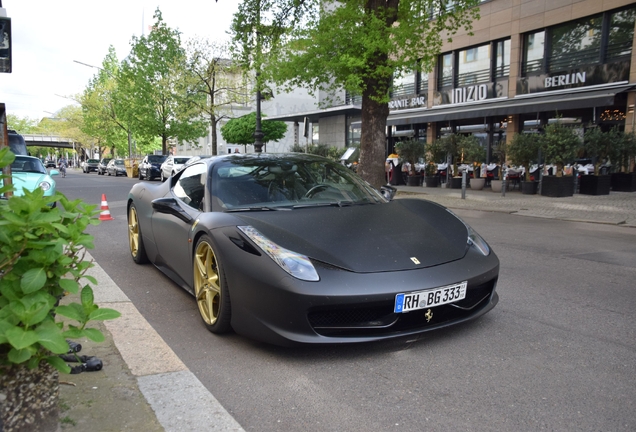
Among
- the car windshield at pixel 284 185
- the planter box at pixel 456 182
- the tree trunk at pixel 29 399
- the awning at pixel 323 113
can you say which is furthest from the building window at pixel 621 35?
the tree trunk at pixel 29 399

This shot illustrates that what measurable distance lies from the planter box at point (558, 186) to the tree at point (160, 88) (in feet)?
85.3

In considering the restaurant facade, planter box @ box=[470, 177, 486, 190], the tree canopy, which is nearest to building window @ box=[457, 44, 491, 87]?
the restaurant facade

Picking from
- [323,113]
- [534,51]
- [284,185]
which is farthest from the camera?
[323,113]

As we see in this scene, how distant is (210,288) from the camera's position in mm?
3580

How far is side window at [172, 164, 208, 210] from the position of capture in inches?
164

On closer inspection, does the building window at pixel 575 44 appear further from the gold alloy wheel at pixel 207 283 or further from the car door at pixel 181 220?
the gold alloy wheel at pixel 207 283

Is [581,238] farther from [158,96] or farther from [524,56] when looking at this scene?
[158,96]

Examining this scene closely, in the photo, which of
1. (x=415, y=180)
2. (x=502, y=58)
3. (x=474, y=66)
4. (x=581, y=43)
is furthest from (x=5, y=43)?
(x=474, y=66)

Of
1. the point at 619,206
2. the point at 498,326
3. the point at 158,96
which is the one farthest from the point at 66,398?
the point at 158,96

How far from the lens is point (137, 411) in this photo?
7.92ft

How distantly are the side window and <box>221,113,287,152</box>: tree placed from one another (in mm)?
34845

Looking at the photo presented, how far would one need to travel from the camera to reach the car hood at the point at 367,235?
10.3 ft

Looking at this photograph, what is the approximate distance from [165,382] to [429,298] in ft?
5.20

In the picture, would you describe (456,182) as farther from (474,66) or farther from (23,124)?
(23,124)
